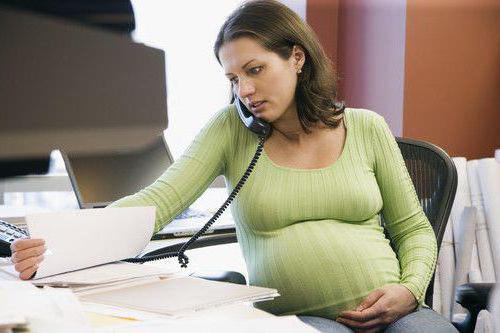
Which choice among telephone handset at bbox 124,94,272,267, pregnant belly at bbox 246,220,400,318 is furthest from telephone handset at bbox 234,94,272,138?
pregnant belly at bbox 246,220,400,318

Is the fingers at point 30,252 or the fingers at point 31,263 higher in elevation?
the fingers at point 30,252

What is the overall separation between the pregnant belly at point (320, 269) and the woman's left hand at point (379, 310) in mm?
40

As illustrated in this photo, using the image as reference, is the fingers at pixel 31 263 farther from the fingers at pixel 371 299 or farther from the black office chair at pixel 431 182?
the fingers at pixel 371 299

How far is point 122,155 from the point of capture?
1.80m

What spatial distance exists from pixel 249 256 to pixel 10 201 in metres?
0.87

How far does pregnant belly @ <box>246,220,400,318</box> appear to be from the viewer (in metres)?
1.27

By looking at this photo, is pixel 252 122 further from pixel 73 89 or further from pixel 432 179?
pixel 73 89

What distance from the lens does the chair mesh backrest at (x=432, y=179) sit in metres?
1.48

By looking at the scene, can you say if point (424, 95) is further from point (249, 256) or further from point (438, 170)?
point (249, 256)

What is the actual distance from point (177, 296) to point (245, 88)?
22.9 inches

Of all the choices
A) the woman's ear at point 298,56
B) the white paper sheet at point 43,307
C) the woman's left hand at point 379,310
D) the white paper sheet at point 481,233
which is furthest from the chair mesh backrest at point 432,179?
the white paper sheet at point 43,307

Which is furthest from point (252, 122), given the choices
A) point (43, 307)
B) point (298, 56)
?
point (43, 307)

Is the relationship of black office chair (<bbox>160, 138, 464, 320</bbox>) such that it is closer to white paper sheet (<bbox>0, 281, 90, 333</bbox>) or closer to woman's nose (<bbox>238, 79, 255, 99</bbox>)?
woman's nose (<bbox>238, 79, 255, 99</bbox>)

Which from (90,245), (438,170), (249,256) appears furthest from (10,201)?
(438,170)
